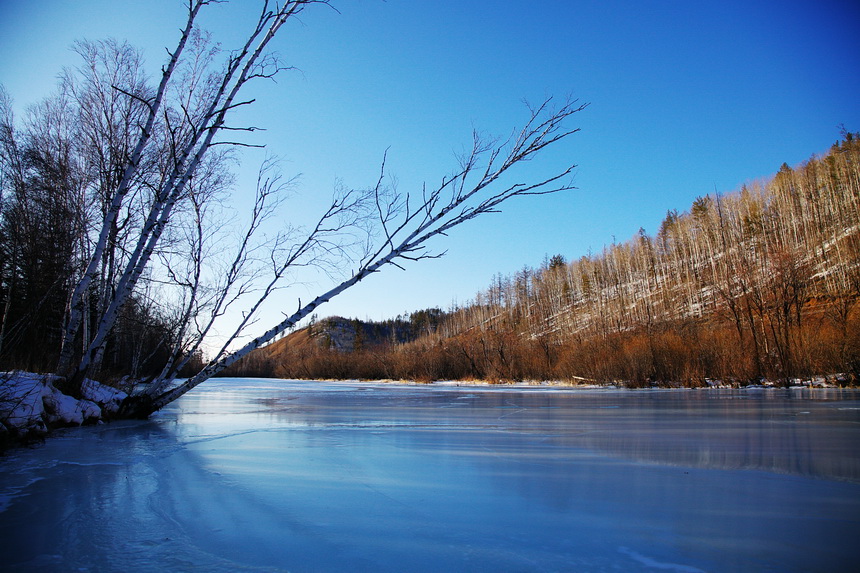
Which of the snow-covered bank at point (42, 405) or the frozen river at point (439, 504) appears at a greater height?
the snow-covered bank at point (42, 405)

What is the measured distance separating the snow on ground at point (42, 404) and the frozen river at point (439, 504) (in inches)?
22.8

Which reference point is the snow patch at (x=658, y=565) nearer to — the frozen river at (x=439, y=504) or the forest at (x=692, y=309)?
the frozen river at (x=439, y=504)

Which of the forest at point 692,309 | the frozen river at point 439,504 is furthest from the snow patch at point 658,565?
the forest at point 692,309

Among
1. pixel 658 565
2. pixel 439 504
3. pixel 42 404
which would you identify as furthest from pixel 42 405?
pixel 658 565

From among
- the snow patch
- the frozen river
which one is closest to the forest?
the frozen river

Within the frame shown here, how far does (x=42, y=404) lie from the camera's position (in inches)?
215

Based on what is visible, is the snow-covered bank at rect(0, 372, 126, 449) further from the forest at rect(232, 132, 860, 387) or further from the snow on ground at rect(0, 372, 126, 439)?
the forest at rect(232, 132, 860, 387)

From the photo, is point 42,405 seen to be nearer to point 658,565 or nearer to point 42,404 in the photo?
point 42,404

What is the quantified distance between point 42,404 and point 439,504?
5647 millimetres

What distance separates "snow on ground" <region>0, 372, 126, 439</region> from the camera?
4.40m

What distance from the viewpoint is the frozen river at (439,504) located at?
1.63 meters

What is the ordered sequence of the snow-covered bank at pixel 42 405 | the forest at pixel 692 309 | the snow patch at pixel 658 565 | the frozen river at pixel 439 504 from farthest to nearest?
1. the forest at pixel 692 309
2. the snow-covered bank at pixel 42 405
3. the frozen river at pixel 439 504
4. the snow patch at pixel 658 565

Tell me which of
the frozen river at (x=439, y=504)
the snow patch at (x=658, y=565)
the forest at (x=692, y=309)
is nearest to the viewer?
the snow patch at (x=658, y=565)

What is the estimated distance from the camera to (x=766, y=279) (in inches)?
810
